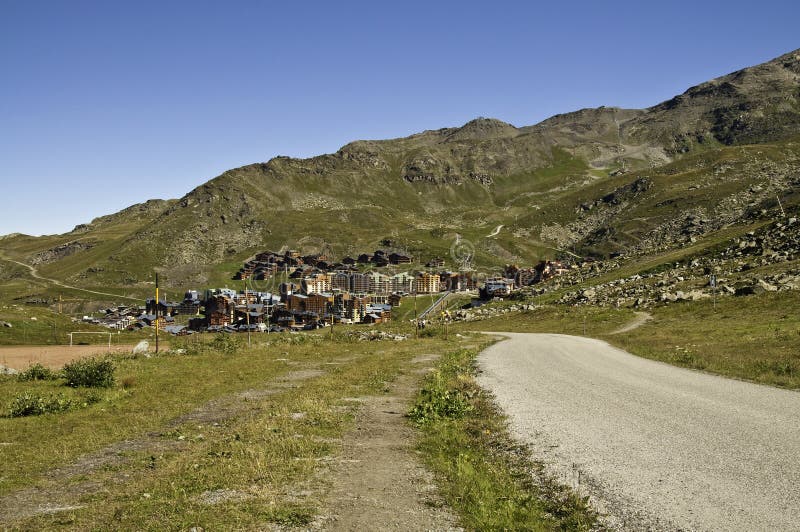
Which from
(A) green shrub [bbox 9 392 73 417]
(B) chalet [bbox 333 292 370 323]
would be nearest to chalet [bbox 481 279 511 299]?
(B) chalet [bbox 333 292 370 323]

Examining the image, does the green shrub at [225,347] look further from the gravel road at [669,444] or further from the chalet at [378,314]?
the chalet at [378,314]

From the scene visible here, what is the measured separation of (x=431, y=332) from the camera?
2645 inches

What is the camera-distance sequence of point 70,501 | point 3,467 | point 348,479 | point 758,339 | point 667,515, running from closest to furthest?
1. point 667,515
2. point 70,501
3. point 348,479
4. point 3,467
5. point 758,339

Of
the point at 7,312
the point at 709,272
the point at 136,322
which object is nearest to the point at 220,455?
the point at 7,312

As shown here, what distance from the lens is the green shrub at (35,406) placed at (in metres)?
18.5

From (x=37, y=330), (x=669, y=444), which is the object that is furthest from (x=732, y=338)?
(x=37, y=330)

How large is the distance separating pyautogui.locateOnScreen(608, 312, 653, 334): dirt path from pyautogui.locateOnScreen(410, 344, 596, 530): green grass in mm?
44742

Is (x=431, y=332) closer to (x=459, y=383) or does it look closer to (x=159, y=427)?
(x=459, y=383)

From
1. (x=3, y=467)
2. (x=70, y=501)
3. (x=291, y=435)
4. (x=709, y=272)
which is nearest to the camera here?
(x=70, y=501)

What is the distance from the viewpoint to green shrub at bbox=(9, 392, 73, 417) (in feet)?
60.7

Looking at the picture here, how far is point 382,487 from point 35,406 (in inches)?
600

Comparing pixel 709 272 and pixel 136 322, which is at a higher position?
pixel 709 272

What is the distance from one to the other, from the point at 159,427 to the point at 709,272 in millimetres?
82297

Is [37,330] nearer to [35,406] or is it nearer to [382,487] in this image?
[35,406]
